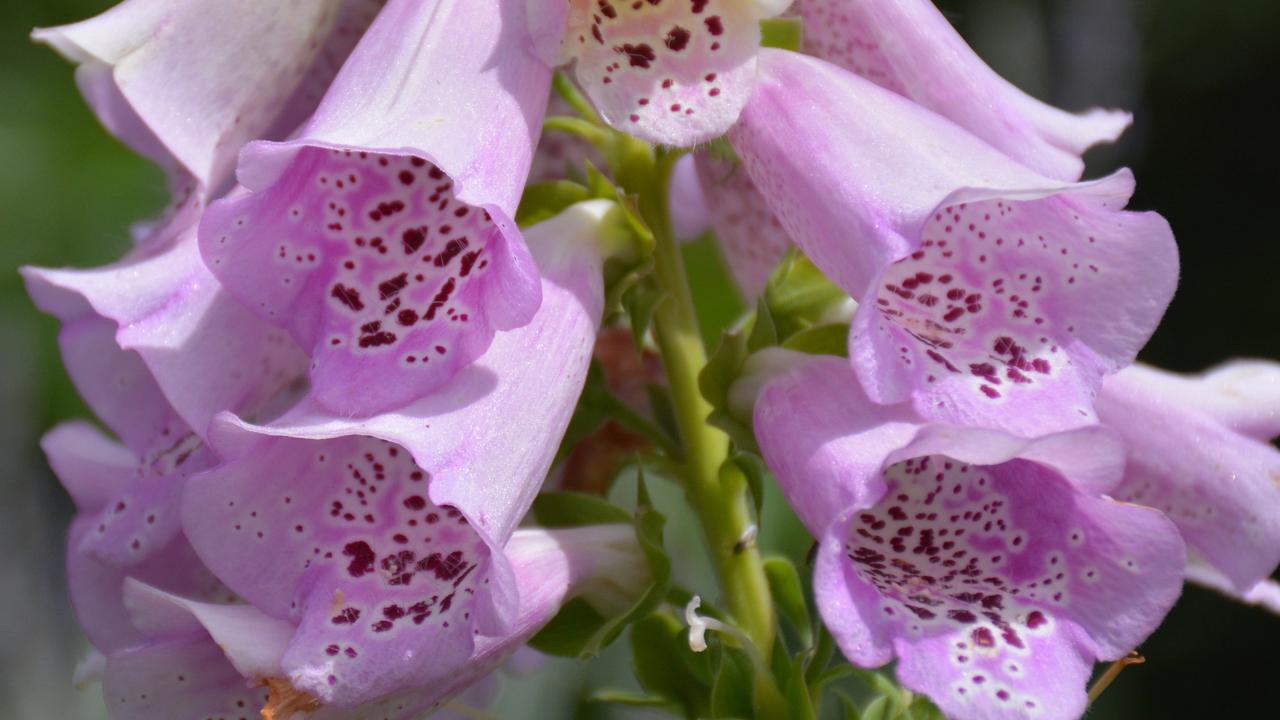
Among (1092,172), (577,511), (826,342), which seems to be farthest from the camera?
(1092,172)

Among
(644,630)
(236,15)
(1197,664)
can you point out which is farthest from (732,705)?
(1197,664)

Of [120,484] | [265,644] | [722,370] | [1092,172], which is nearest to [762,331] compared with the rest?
[722,370]

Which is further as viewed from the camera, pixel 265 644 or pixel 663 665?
pixel 663 665

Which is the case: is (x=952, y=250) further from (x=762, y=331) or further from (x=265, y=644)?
(x=265, y=644)

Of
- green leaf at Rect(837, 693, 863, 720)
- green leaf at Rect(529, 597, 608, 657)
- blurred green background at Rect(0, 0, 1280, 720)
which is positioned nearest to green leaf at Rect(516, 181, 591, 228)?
green leaf at Rect(529, 597, 608, 657)

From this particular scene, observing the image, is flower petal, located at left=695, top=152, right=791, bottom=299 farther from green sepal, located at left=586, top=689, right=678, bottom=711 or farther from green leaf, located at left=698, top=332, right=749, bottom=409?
green sepal, located at left=586, top=689, right=678, bottom=711

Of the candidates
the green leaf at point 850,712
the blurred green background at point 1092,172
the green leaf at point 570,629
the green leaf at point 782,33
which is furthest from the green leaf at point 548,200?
the blurred green background at point 1092,172

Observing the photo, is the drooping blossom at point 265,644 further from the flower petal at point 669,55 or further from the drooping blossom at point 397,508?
the flower petal at point 669,55
